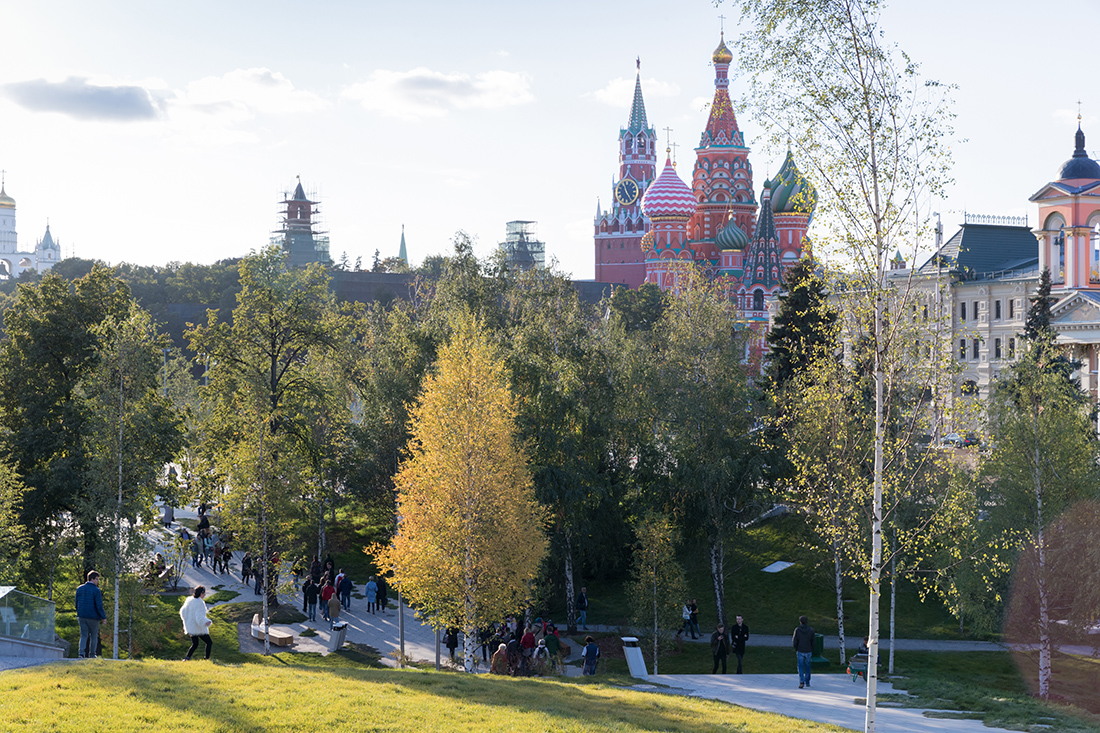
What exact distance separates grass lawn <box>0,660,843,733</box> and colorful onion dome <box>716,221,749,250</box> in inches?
3241

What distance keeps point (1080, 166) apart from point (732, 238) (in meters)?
37.0

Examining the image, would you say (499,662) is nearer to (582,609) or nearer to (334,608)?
(334,608)

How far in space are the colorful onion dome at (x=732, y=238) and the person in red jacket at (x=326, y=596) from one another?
71605mm

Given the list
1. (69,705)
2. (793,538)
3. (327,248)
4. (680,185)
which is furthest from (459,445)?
(327,248)

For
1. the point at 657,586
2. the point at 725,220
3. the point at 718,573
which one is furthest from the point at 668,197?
the point at 657,586

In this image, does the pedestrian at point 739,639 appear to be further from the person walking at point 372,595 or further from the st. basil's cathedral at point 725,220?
the st. basil's cathedral at point 725,220

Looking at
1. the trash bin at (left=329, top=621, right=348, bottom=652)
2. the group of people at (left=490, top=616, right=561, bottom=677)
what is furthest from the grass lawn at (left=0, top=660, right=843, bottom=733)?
the trash bin at (left=329, top=621, right=348, bottom=652)

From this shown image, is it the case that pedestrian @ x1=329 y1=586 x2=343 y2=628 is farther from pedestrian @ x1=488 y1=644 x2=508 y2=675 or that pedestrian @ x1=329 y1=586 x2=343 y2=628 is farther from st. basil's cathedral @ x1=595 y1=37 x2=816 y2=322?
st. basil's cathedral @ x1=595 y1=37 x2=816 y2=322

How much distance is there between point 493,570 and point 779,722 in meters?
9.64

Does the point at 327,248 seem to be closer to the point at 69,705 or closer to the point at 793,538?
the point at 793,538

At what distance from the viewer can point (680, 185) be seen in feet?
348

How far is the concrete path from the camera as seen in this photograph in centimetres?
1731

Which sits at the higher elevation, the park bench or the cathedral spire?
the cathedral spire

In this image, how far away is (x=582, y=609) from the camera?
102 feet
